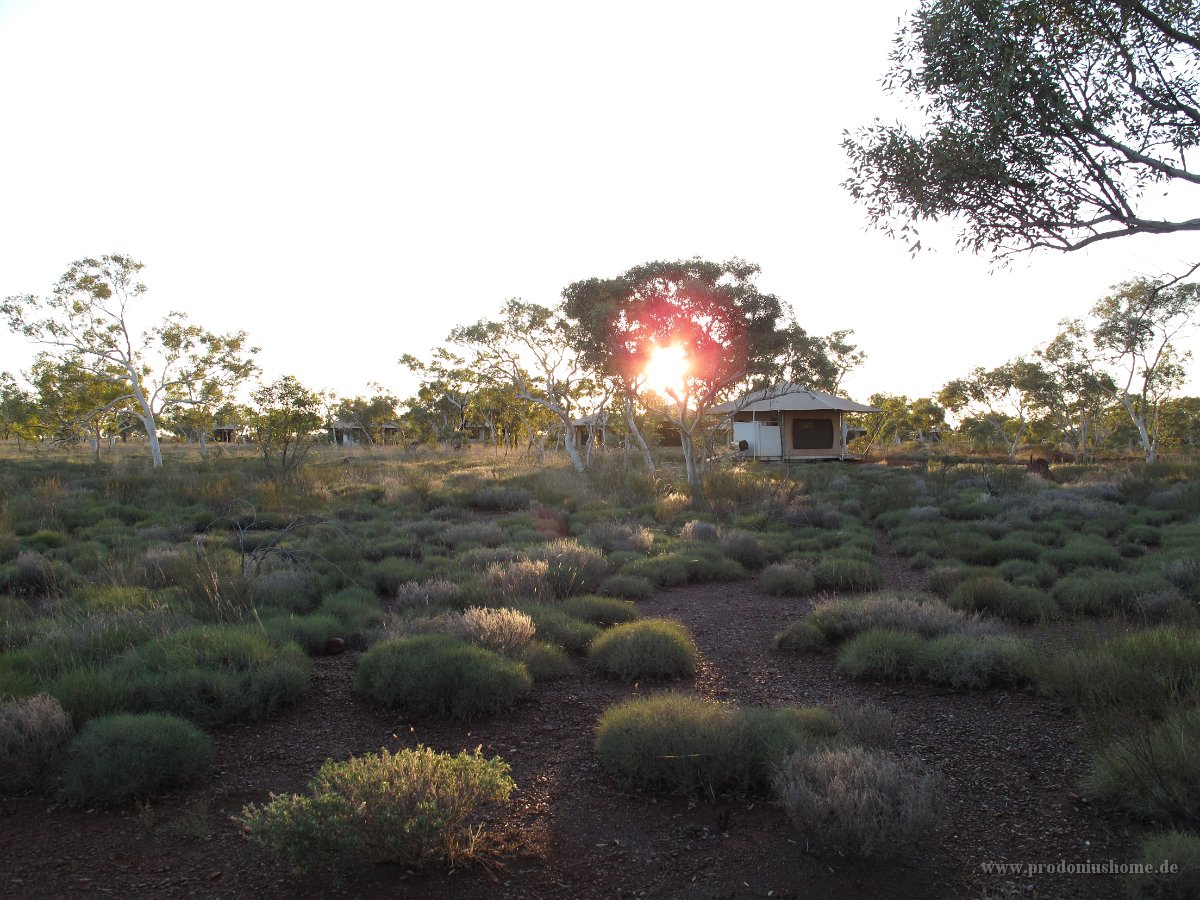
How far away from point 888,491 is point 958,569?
9.45 m

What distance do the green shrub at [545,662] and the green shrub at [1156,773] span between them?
3.57 meters

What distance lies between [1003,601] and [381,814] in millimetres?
6738

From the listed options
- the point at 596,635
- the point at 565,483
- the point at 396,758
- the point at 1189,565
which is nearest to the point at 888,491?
the point at 565,483

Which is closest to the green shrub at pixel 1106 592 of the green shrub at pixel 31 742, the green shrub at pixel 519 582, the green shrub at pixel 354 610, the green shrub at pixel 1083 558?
the green shrub at pixel 1083 558

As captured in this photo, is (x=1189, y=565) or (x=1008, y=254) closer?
(x=1008, y=254)

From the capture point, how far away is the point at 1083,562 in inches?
376

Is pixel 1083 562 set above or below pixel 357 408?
below

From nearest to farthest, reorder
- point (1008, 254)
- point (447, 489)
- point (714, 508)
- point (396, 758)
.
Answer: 1. point (396, 758)
2. point (1008, 254)
3. point (714, 508)
4. point (447, 489)

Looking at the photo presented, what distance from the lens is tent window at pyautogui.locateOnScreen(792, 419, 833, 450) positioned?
1590 inches

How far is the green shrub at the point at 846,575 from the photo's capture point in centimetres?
900

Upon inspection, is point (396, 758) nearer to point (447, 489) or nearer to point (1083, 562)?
point (1083, 562)

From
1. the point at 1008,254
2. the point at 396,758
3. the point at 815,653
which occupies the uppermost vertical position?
the point at 1008,254

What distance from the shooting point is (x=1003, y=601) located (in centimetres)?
764

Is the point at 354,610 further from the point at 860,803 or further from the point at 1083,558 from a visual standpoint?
the point at 1083,558
